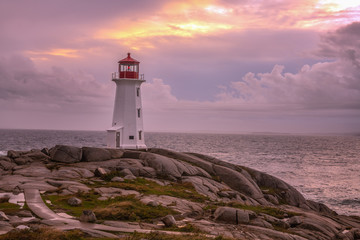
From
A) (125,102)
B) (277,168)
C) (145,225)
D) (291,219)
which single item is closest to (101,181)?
(145,225)

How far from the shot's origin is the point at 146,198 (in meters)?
24.6

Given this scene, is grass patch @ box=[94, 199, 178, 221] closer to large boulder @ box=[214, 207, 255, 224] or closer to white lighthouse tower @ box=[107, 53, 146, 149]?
large boulder @ box=[214, 207, 255, 224]

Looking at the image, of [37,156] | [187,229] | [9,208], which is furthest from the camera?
[37,156]

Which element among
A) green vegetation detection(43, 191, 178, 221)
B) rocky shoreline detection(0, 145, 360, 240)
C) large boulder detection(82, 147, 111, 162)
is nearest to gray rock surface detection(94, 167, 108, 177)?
rocky shoreline detection(0, 145, 360, 240)

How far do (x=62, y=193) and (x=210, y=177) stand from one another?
18.8m

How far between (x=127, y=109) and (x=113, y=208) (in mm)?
30013

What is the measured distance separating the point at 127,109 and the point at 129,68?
5.76 meters

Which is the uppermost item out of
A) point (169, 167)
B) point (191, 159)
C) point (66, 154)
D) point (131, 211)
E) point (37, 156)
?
point (66, 154)

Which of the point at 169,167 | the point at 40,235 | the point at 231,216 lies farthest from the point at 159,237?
the point at 169,167

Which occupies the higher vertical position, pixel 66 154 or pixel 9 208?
pixel 66 154

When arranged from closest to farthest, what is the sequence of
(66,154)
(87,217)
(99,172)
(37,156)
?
(87,217), (99,172), (66,154), (37,156)

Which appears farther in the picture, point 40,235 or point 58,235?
point 58,235

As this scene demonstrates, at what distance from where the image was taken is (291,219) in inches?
970

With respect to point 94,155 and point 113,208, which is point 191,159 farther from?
point 113,208
